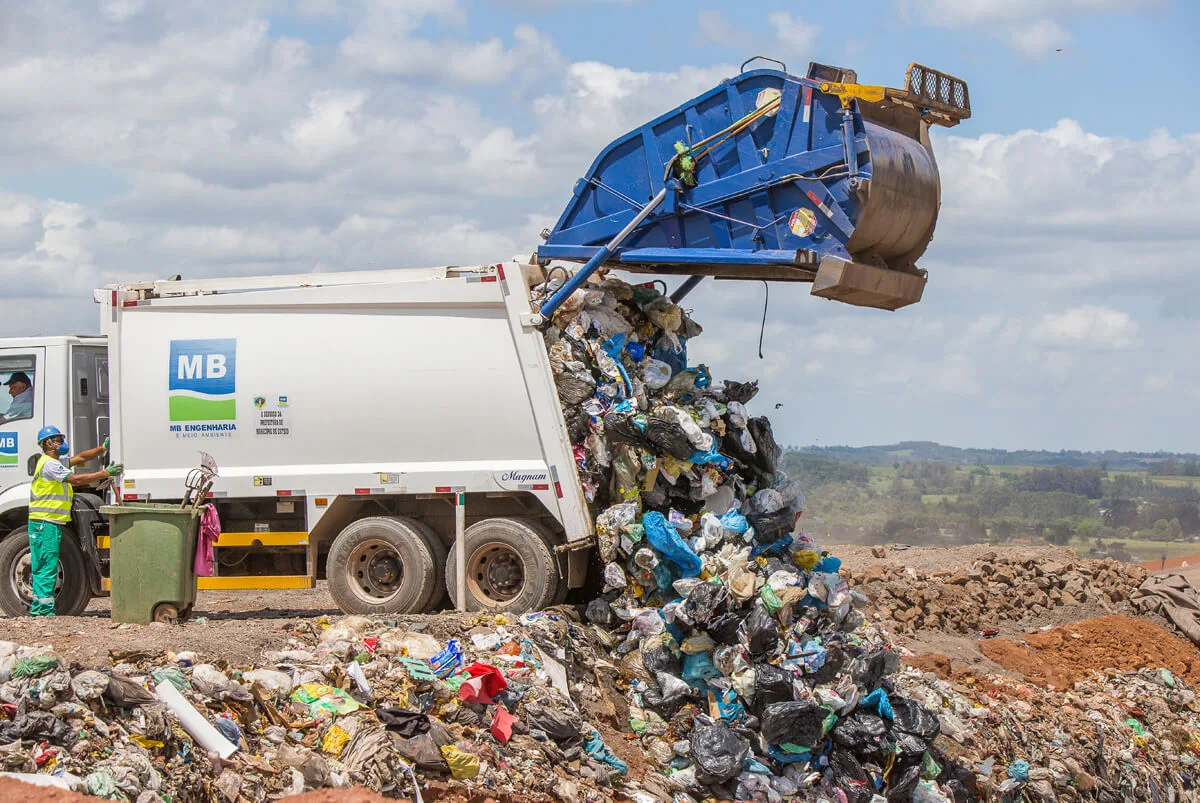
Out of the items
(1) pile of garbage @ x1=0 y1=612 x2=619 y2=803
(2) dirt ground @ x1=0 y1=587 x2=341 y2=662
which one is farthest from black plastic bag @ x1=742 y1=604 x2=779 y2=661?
(2) dirt ground @ x1=0 y1=587 x2=341 y2=662

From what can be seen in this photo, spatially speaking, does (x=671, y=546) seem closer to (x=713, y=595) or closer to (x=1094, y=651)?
(x=713, y=595)

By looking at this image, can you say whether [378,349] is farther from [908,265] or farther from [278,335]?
[908,265]

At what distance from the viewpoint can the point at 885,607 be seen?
11656mm

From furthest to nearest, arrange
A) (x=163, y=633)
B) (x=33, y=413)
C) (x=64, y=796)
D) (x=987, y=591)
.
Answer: (x=987, y=591) < (x=33, y=413) < (x=163, y=633) < (x=64, y=796)

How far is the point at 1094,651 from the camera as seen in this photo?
1127 centimetres

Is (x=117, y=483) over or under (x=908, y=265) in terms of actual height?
under

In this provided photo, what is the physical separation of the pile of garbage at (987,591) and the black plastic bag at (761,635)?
3.95 meters

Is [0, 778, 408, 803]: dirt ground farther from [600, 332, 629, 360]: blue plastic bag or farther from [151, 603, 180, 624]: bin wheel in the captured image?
[600, 332, 629, 360]: blue plastic bag

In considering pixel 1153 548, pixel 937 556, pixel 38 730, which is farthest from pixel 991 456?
pixel 38 730

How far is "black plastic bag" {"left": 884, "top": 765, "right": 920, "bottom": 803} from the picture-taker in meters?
7.42

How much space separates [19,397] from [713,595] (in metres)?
5.89

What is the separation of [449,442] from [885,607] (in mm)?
4994

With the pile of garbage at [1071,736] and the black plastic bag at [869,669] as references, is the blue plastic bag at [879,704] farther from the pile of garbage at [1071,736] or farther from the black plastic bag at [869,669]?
the pile of garbage at [1071,736]

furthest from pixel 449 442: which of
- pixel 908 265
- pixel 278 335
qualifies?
pixel 908 265
